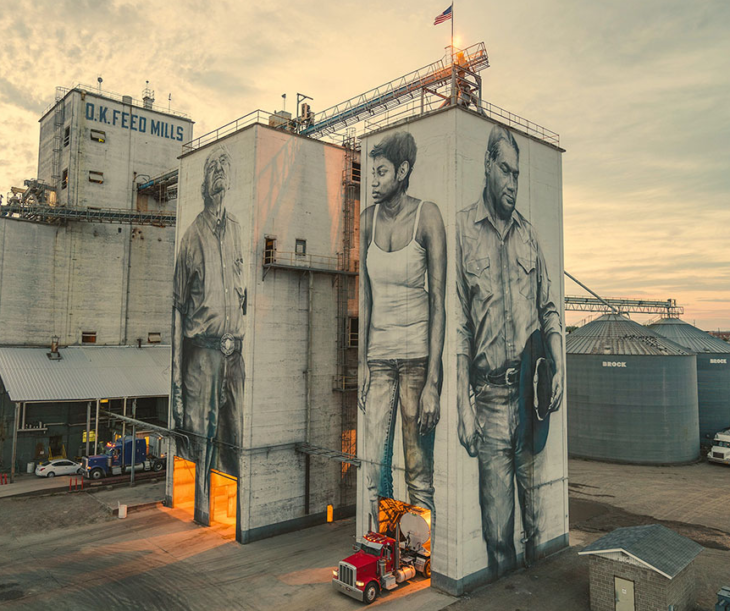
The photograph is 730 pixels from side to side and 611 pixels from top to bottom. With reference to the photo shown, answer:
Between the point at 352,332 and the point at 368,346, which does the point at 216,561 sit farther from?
the point at 352,332

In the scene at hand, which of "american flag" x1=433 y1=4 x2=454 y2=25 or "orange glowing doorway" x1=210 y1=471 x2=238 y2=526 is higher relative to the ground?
"american flag" x1=433 y1=4 x2=454 y2=25

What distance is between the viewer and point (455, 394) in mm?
24500

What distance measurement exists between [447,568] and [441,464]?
4493 mm

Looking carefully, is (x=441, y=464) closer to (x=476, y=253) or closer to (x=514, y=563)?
(x=514, y=563)

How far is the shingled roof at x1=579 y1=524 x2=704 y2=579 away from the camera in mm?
21358

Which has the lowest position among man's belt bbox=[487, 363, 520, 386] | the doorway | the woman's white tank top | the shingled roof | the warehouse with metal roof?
the doorway

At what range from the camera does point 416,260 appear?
2641cm

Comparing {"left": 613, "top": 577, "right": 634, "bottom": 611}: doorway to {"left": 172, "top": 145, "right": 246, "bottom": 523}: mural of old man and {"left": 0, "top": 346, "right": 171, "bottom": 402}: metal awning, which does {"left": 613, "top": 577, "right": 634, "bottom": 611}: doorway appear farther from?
{"left": 0, "top": 346, "right": 171, "bottom": 402}: metal awning

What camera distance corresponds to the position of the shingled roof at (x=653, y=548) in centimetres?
2136

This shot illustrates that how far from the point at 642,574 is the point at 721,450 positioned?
39591 millimetres

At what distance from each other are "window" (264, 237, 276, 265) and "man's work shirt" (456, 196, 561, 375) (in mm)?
11573

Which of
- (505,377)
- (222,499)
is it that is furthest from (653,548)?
(222,499)

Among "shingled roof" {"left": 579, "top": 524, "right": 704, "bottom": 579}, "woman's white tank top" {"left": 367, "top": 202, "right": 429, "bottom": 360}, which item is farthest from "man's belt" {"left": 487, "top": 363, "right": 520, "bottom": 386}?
"shingled roof" {"left": 579, "top": 524, "right": 704, "bottom": 579}

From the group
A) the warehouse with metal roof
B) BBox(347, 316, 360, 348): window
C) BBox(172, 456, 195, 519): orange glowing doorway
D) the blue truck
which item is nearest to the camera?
BBox(347, 316, 360, 348): window
